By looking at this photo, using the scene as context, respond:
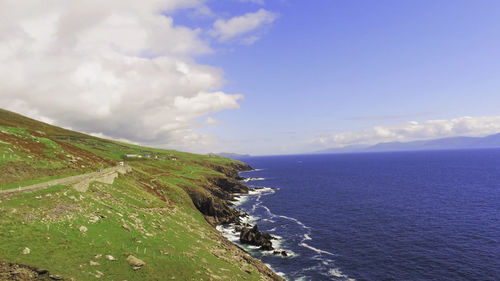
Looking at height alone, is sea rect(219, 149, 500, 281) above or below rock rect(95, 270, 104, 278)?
below

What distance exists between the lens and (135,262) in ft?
87.8

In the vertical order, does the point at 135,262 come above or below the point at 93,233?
below

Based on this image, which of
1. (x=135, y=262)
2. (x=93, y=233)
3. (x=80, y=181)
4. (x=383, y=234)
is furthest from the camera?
(x=383, y=234)

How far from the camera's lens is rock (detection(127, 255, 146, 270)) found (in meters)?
26.5

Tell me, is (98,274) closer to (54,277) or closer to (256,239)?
(54,277)

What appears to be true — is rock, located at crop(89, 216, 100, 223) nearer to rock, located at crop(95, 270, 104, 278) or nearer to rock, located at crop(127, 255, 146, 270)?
rock, located at crop(127, 255, 146, 270)

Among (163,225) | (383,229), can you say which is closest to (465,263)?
(383,229)

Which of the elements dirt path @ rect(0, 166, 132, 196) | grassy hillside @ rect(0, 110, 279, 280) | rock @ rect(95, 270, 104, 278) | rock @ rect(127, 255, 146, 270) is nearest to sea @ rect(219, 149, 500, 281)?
grassy hillside @ rect(0, 110, 279, 280)

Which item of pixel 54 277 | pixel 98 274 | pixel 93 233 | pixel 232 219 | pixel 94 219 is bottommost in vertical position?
pixel 232 219

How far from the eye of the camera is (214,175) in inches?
5763

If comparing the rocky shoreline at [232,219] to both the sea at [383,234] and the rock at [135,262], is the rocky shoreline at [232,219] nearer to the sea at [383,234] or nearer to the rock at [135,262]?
the sea at [383,234]

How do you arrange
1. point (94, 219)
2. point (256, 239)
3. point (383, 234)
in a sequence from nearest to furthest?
point (94, 219) < point (256, 239) < point (383, 234)

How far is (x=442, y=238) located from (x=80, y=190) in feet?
275

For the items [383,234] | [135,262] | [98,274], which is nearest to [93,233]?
[135,262]
